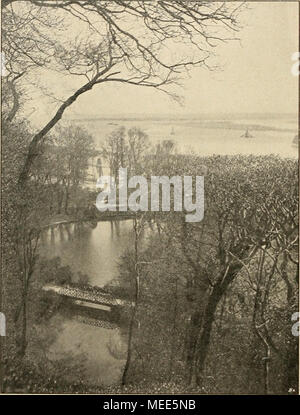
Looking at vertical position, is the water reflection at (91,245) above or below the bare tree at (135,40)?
below

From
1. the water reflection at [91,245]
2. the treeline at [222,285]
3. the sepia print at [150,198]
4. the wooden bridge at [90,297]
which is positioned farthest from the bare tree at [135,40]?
the wooden bridge at [90,297]

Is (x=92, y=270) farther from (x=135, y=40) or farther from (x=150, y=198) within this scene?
(x=135, y=40)

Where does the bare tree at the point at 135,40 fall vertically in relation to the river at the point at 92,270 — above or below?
above

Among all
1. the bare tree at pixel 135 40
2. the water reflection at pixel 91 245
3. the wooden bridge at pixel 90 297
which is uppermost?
the bare tree at pixel 135 40

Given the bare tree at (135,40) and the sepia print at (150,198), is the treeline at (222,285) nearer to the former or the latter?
the sepia print at (150,198)

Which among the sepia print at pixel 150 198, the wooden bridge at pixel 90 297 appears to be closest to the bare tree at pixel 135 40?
the sepia print at pixel 150 198

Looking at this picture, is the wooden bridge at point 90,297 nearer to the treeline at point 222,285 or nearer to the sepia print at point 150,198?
the sepia print at point 150,198

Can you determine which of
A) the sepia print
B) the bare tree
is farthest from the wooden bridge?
the bare tree

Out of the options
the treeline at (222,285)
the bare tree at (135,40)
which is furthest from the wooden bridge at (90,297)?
the bare tree at (135,40)

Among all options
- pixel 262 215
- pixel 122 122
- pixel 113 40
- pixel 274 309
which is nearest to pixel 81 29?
pixel 113 40
